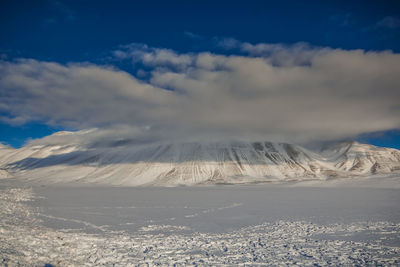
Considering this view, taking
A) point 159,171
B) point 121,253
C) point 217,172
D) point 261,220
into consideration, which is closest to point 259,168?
point 217,172

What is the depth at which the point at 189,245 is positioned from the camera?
15133 millimetres

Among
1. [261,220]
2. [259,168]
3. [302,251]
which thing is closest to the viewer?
[302,251]

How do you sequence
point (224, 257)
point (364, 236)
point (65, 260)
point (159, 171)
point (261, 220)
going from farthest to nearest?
1. point (159, 171)
2. point (261, 220)
3. point (364, 236)
4. point (224, 257)
5. point (65, 260)

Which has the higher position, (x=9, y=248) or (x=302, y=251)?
(x=9, y=248)

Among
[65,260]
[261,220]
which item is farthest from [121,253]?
[261,220]

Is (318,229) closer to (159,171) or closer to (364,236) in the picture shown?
(364,236)

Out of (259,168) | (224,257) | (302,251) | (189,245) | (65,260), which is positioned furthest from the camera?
(259,168)

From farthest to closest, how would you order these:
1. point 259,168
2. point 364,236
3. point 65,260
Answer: point 259,168, point 364,236, point 65,260

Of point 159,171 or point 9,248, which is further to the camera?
point 159,171

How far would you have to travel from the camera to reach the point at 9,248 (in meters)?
13.2

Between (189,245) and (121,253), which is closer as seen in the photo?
(121,253)

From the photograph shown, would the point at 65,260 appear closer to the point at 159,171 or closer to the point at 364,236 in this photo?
the point at 364,236

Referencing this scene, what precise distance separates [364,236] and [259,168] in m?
182

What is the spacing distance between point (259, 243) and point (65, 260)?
10458 mm
